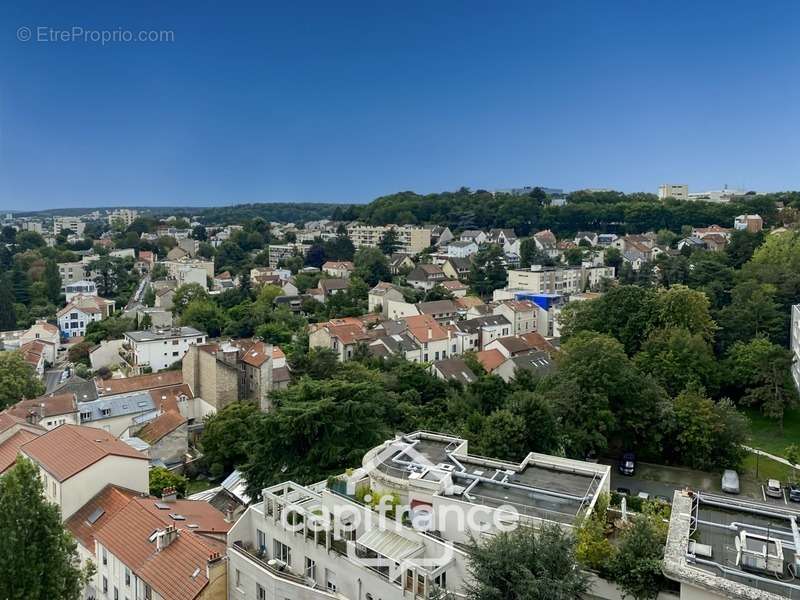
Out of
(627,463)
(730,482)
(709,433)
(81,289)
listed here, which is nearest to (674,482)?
(627,463)

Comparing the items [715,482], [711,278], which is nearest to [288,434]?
[715,482]

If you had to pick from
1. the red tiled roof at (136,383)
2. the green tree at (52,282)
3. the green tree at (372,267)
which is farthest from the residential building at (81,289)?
the red tiled roof at (136,383)

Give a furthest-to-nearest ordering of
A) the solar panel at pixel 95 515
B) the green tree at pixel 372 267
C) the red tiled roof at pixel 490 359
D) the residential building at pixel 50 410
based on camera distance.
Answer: the green tree at pixel 372 267, the red tiled roof at pixel 490 359, the residential building at pixel 50 410, the solar panel at pixel 95 515

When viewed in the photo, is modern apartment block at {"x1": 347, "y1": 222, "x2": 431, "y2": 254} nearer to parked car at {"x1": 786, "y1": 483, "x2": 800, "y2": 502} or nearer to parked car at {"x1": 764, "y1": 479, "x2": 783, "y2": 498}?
parked car at {"x1": 764, "y1": 479, "x2": 783, "y2": 498}

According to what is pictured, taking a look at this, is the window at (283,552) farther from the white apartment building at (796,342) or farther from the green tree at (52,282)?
the green tree at (52,282)

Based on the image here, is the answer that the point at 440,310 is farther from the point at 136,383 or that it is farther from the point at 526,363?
the point at 136,383

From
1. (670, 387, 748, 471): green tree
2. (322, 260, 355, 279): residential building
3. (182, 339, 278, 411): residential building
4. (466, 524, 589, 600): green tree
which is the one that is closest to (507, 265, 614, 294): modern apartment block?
(322, 260, 355, 279): residential building
